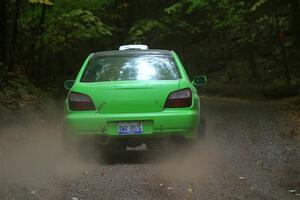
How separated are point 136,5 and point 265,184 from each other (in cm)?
2475

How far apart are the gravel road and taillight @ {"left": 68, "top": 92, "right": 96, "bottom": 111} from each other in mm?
825

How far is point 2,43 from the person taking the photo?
15453 millimetres

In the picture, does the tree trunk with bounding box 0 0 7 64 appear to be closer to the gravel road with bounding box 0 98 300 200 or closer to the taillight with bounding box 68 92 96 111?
the gravel road with bounding box 0 98 300 200

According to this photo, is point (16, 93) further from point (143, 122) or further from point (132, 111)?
point (143, 122)

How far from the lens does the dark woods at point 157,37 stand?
18.2 meters

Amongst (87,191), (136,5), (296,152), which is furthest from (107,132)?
(136,5)

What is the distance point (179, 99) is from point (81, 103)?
1.35m

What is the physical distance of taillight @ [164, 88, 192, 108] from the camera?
8.25 m

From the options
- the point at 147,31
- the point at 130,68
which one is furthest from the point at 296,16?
the point at 130,68

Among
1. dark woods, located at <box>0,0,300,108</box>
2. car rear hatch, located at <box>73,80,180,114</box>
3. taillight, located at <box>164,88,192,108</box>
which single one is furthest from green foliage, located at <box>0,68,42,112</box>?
taillight, located at <box>164,88,192,108</box>

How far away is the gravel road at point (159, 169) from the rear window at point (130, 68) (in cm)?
111

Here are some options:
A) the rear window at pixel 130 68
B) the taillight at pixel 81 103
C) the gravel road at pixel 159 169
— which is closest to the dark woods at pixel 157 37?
the gravel road at pixel 159 169

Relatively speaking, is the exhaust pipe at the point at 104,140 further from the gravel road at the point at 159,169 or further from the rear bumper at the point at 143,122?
the gravel road at the point at 159,169

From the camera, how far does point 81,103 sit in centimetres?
828
